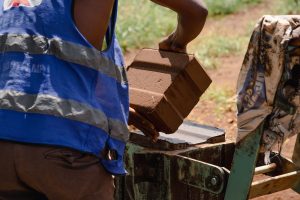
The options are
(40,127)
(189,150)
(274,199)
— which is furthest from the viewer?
(274,199)

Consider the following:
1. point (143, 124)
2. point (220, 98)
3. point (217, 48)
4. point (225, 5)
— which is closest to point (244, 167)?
point (143, 124)

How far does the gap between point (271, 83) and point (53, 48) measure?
0.89 m

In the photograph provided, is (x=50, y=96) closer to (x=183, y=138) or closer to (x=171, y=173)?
(x=171, y=173)

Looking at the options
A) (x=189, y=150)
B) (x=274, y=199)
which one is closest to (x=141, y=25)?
(x=274, y=199)

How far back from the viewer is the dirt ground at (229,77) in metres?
5.43

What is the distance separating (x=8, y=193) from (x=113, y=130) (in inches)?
16.9

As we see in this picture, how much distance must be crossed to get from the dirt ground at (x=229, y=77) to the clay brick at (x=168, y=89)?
1.53 metres

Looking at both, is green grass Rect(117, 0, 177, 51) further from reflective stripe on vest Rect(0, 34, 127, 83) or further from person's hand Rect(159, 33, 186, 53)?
reflective stripe on vest Rect(0, 34, 127, 83)

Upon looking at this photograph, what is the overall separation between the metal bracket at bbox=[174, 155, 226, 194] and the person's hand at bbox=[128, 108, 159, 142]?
157 millimetres

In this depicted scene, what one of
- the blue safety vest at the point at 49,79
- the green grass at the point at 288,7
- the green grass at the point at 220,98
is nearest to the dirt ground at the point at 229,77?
the green grass at the point at 220,98

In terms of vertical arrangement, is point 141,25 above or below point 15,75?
below

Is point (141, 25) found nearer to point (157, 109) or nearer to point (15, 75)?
point (157, 109)

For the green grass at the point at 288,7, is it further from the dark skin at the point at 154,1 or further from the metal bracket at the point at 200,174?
the metal bracket at the point at 200,174

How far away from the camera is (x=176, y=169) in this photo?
308 cm
